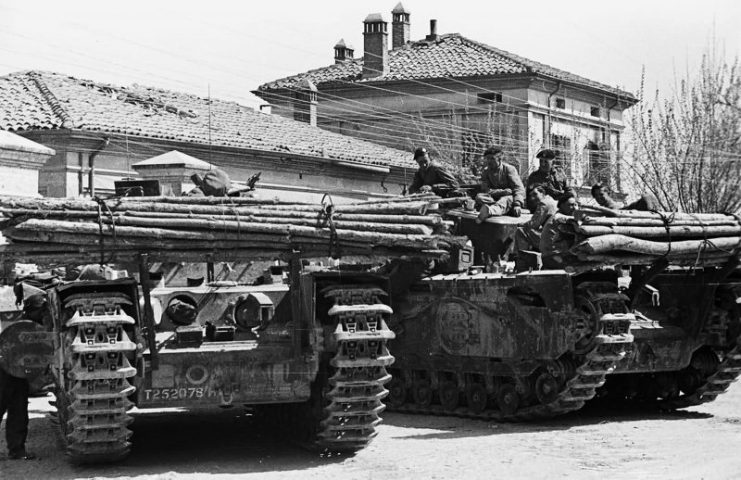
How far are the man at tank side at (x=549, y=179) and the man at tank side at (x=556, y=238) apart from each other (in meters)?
1.94

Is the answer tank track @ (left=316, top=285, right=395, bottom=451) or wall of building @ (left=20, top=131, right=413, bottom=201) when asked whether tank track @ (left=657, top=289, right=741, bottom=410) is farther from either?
wall of building @ (left=20, top=131, right=413, bottom=201)

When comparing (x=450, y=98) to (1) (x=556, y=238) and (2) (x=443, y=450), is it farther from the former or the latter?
(2) (x=443, y=450)

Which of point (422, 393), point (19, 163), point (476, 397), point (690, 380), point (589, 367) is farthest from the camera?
point (19, 163)

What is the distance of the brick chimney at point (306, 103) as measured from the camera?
1666 inches

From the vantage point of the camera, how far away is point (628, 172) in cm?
3303

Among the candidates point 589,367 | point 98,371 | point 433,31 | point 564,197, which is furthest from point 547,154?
point 433,31

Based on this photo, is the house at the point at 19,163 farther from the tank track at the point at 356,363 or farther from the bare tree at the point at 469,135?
the bare tree at the point at 469,135

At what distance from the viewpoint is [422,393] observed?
18.1 metres

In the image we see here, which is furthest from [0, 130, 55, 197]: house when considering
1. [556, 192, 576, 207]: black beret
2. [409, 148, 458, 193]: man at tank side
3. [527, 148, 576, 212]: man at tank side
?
[556, 192, 576, 207]: black beret

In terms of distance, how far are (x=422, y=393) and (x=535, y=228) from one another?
7.96 ft

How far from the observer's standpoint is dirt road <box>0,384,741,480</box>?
12.6 metres

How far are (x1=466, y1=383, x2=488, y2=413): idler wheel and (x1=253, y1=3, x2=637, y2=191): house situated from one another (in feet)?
78.2

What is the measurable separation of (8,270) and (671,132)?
20.9 m

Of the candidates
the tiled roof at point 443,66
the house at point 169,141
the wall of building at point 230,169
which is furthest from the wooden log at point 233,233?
the tiled roof at point 443,66
